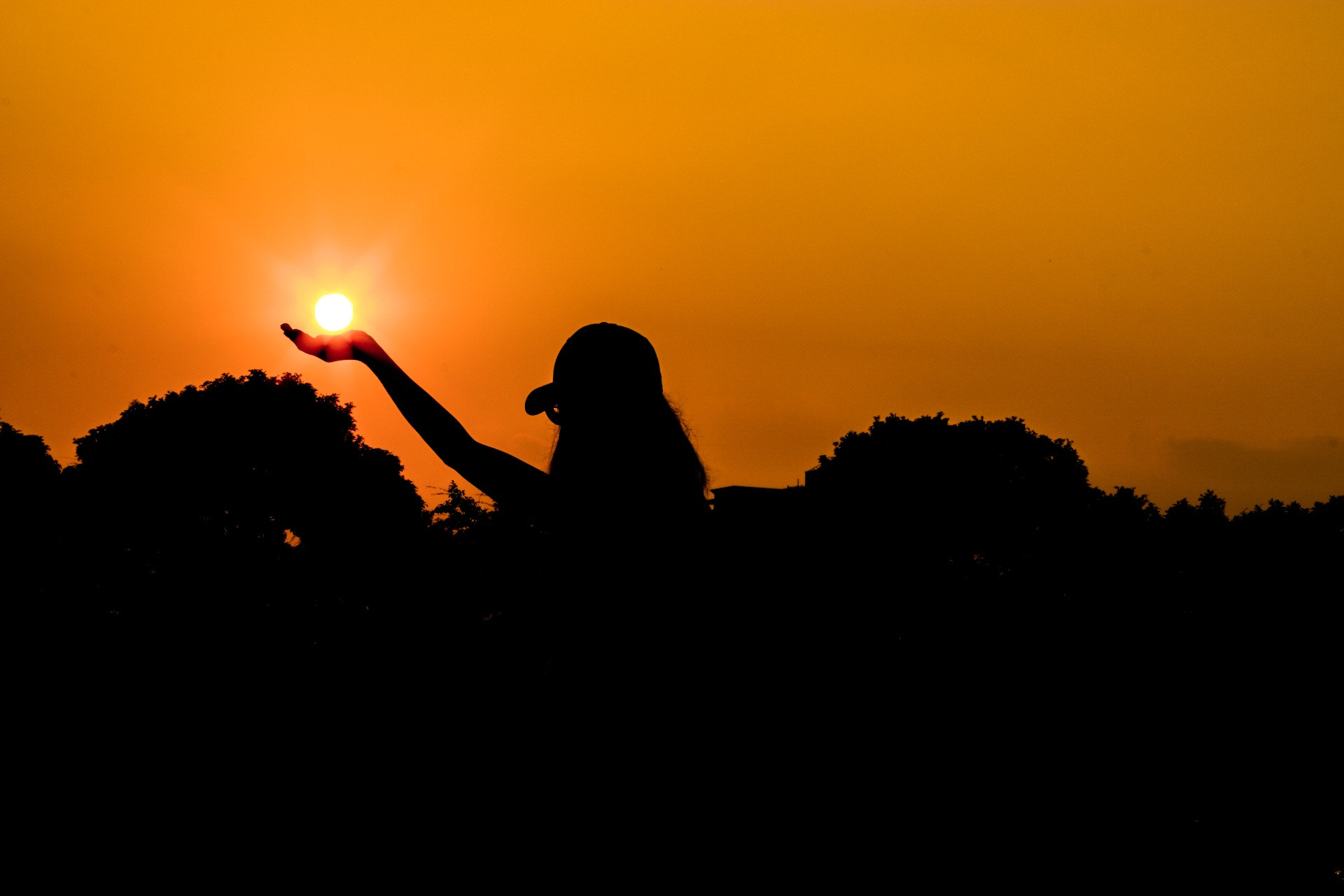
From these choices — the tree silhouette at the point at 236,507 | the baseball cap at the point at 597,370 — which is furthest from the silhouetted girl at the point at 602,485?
the tree silhouette at the point at 236,507

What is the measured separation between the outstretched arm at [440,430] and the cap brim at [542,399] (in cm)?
27

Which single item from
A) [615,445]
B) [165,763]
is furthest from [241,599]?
[615,445]

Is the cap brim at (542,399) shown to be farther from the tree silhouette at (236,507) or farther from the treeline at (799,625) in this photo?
the tree silhouette at (236,507)

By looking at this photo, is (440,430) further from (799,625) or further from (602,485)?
(799,625)

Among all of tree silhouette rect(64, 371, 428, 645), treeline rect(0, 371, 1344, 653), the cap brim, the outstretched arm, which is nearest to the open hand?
the outstretched arm

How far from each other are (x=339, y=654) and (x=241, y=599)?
10.2 meters

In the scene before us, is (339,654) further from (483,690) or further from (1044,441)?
(1044,441)

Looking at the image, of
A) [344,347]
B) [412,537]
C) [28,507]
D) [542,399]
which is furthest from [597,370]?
[412,537]

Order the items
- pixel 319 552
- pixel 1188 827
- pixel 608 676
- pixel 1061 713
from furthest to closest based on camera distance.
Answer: pixel 319 552, pixel 1061 713, pixel 1188 827, pixel 608 676

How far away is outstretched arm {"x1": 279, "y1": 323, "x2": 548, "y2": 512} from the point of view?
3100 millimetres

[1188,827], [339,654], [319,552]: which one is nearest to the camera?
[1188,827]

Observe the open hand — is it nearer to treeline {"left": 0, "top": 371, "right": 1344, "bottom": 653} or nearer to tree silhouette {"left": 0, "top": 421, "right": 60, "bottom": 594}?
treeline {"left": 0, "top": 371, "right": 1344, "bottom": 653}

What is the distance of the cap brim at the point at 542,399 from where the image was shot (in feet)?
11.2

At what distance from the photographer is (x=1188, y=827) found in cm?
2941
